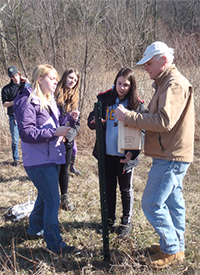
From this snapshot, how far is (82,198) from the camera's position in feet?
12.3

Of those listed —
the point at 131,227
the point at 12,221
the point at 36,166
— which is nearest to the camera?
the point at 36,166

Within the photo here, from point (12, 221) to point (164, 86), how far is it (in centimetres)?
258

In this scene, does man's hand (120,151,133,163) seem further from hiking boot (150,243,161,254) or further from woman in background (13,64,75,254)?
hiking boot (150,243,161,254)

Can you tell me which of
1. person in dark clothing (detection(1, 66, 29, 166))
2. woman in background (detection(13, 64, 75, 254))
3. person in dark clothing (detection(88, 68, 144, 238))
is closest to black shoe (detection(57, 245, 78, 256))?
woman in background (detection(13, 64, 75, 254))

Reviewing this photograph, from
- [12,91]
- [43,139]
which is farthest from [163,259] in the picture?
[12,91]

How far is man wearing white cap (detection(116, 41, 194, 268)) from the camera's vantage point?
1810 millimetres

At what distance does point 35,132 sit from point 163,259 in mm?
1673

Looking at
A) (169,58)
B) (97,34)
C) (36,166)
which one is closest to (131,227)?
(36,166)

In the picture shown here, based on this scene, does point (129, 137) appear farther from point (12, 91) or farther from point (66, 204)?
point (12, 91)

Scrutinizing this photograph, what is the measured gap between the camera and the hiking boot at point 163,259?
218 cm

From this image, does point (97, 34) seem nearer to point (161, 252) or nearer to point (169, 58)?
point (169, 58)

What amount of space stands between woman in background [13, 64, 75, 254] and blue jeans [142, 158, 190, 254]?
87 cm

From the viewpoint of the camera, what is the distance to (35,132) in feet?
6.73

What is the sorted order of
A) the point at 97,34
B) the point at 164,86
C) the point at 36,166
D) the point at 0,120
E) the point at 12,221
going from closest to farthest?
the point at 164,86, the point at 36,166, the point at 12,221, the point at 0,120, the point at 97,34
